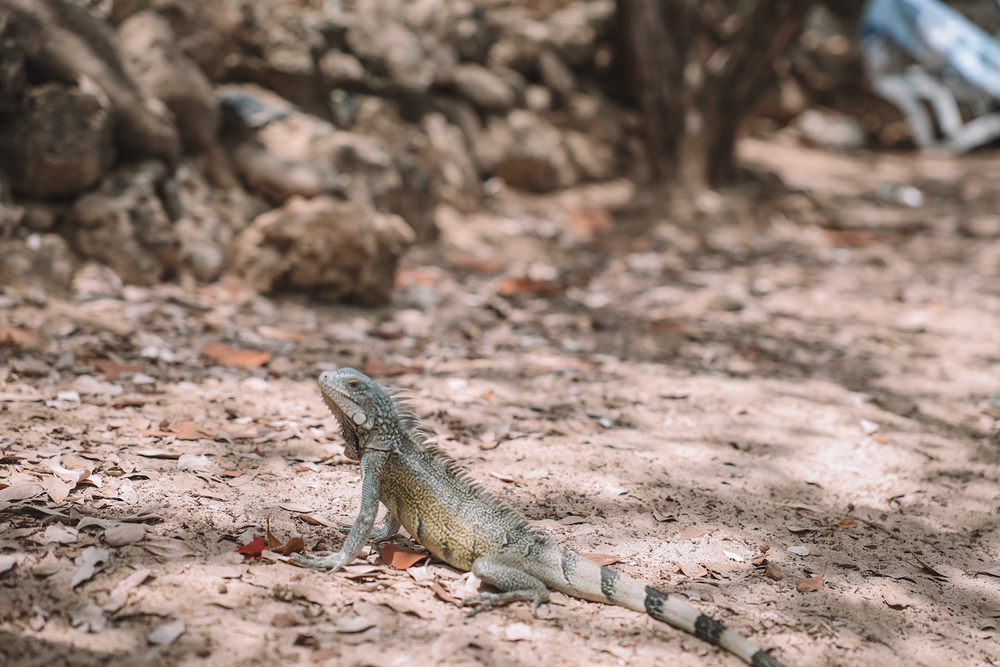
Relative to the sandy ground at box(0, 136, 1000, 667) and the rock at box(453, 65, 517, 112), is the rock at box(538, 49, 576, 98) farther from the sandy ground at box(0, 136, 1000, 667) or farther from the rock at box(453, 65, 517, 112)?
the sandy ground at box(0, 136, 1000, 667)

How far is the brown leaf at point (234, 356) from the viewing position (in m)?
4.80

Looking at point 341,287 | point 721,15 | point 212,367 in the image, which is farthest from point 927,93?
point 212,367

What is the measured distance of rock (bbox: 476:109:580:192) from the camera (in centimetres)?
972

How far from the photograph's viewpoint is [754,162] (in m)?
11.8

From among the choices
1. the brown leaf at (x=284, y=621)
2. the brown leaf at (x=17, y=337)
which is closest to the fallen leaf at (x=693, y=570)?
the brown leaf at (x=284, y=621)

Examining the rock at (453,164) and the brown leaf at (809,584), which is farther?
the rock at (453,164)

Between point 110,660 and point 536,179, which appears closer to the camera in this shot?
point 110,660

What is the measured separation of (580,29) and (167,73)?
243 inches

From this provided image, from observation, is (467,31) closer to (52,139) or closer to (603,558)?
(52,139)

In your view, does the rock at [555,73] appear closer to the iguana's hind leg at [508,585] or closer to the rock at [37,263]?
the rock at [37,263]

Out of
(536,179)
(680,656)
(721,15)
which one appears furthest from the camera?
(721,15)

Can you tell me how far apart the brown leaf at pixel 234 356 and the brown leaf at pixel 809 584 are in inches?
133

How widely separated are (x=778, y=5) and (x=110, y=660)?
9715 mm

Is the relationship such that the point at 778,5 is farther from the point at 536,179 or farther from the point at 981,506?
the point at 981,506
